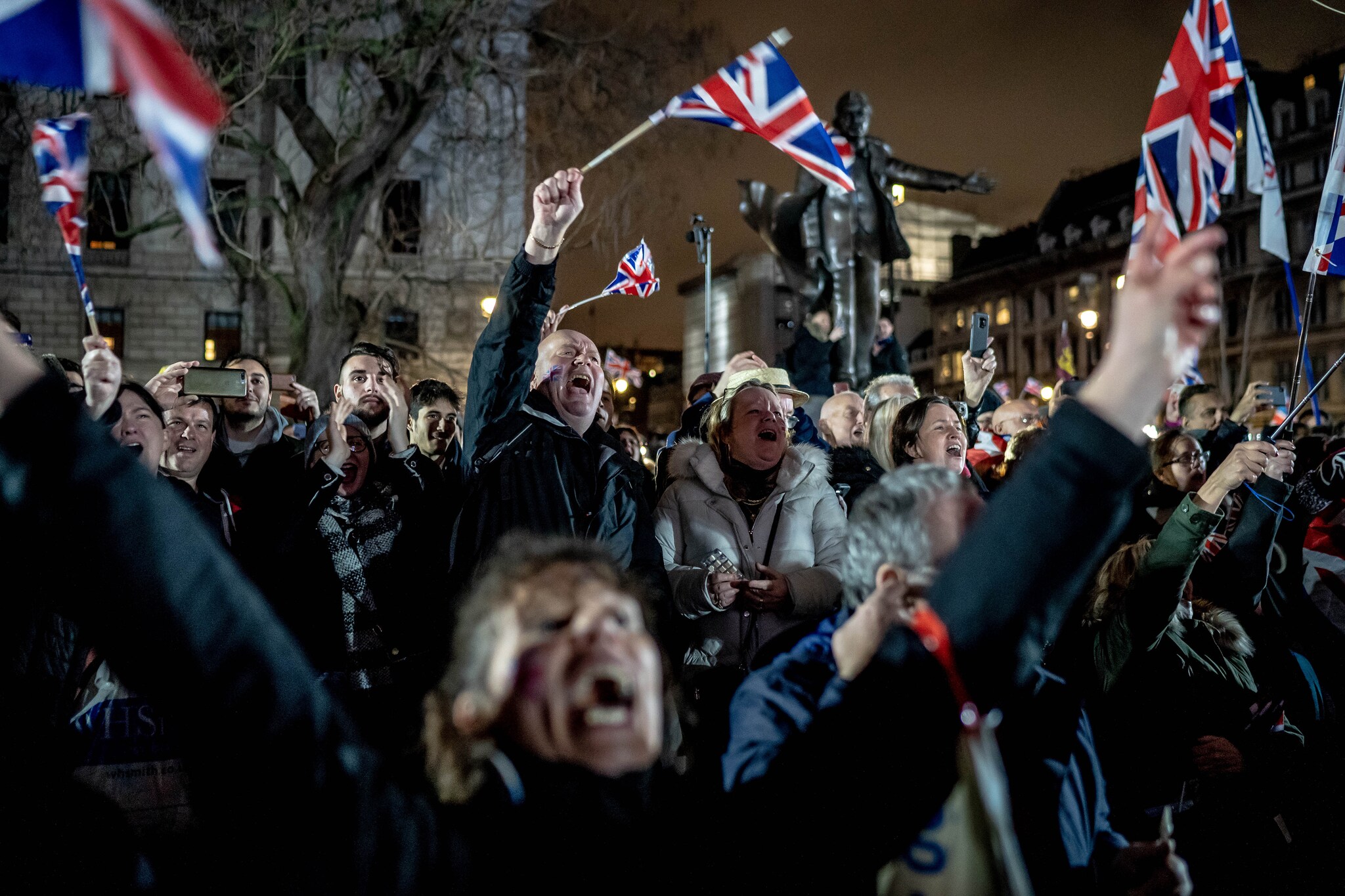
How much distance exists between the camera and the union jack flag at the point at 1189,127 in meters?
5.39

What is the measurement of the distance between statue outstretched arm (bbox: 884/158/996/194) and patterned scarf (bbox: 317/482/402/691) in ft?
25.3

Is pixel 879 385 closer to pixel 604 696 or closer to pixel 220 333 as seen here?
pixel 604 696

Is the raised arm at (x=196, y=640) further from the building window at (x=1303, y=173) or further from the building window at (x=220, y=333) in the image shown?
the building window at (x=1303, y=173)

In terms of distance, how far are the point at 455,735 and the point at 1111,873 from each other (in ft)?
4.25

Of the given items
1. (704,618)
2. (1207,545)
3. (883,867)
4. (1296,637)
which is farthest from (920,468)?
(1296,637)

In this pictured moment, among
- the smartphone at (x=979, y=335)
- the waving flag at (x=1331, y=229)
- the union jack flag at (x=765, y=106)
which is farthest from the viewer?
the smartphone at (x=979, y=335)

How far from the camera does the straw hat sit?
497cm

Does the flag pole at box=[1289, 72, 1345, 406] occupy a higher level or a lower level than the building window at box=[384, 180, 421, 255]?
lower

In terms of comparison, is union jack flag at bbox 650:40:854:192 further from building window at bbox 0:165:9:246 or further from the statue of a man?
building window at bbox 0:165:9:246

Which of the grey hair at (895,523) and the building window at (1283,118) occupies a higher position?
the building window at (1283,118)

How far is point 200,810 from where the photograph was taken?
206cm

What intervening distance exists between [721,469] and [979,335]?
8.40 ft

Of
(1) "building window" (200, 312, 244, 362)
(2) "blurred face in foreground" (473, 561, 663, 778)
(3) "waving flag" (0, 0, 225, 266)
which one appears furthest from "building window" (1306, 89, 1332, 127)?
(3) "waving flag" (0, 0, 225, 266)

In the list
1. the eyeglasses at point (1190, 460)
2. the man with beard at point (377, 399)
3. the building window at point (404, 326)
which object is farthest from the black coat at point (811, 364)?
the building window at point (404, 326)
